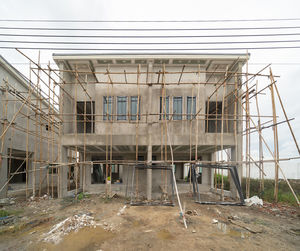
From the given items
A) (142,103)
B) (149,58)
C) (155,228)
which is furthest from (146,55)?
(155,228)

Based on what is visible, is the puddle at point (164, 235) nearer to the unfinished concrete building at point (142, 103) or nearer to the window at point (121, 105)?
the unfinished concrete building at point (142, 103)

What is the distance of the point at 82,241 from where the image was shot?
4676 mm

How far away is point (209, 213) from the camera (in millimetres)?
7223

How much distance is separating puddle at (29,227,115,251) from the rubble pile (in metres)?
0.18

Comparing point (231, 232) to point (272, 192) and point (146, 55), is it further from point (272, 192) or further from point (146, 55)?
point (146, 55)

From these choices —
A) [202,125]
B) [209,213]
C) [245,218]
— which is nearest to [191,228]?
[209,213]

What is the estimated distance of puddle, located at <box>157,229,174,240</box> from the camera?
4862 mm

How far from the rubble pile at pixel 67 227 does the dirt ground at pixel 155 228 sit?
0.11 metres

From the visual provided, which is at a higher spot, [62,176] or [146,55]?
[146,55]

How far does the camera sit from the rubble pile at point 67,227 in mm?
4841

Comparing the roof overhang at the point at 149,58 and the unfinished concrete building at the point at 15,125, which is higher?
the roof overhang at the point at 149,58

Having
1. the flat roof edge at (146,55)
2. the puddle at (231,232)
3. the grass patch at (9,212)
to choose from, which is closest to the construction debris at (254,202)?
the puddle at (231,232)

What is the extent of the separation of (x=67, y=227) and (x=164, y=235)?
3.37 meters

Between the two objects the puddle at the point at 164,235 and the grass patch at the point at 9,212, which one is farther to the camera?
the grass patch at the point at 9,212
